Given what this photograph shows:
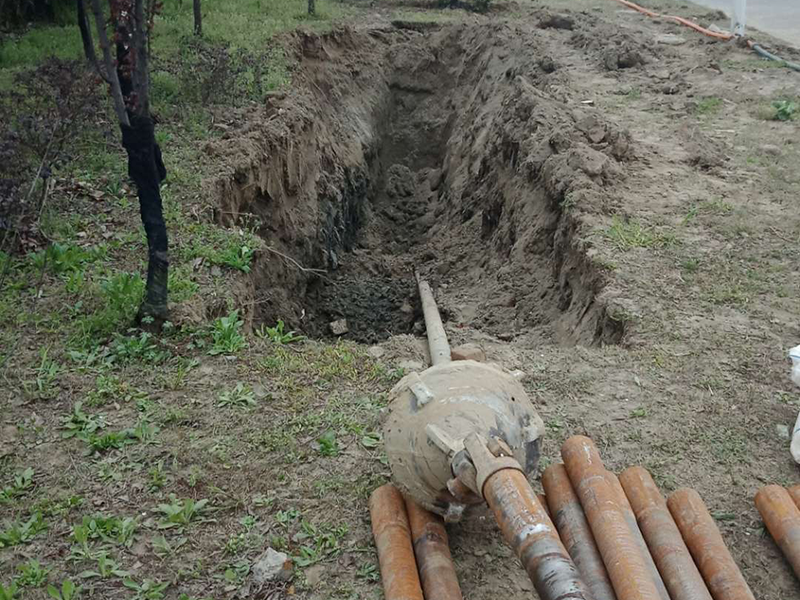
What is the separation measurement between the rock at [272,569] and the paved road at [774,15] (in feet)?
45.3

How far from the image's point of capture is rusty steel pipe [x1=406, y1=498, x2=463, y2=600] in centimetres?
296

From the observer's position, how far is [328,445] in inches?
157

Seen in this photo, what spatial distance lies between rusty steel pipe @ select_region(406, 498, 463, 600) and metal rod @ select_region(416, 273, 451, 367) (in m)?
1.01

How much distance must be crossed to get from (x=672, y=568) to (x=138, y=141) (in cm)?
365

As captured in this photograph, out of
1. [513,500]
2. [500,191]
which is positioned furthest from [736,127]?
[513,500]

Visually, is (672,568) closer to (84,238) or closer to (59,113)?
(84,238)

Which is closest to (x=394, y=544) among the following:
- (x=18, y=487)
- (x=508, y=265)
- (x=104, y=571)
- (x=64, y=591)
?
(x=104, y=571)

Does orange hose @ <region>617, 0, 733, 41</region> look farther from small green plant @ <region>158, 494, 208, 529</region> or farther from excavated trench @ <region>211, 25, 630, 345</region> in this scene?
small green plant @ <region>158, 494, 208, 529</region>

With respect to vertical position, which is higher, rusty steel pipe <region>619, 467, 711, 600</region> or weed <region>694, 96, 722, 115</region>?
weed <region>694, 96, 722, 115</region>

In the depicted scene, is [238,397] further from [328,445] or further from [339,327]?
[339,327]

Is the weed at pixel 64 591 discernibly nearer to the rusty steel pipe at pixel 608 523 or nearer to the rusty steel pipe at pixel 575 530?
the rusty steel pipe at pixel 575 530

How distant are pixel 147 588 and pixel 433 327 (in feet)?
12.5

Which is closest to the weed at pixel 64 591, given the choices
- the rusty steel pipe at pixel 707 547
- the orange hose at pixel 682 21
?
the rusty steel pipe at pixel 707 547

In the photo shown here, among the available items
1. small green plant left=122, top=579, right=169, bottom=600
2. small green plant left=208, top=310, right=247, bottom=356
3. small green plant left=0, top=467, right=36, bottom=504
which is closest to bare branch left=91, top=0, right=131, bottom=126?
small green plant left=208, top=310, right=247, bottom=356
